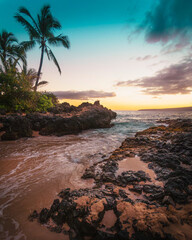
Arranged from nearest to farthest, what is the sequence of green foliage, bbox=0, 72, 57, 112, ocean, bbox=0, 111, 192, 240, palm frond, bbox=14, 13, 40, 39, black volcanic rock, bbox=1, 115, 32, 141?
ocean, bbox=0, 111, 192, 240, black volcanic rock, bbox=1, 115, 32, 141, green foliage, bbox=0, 72, 57, 112, palm frond, bbox=14, 13, 40, 39

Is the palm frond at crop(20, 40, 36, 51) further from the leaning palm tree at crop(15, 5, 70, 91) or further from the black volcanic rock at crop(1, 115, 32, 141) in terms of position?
the black volcanic rock at crop(1, 115, 32, 141)

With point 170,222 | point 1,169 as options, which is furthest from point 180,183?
point 1,169

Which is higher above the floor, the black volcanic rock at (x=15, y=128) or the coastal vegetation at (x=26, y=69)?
the coastal vegetation at (x=26, y=69)

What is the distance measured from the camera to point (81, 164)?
3699mm

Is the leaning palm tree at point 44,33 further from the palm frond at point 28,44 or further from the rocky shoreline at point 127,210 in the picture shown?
the rocky shoreline at point 127,210

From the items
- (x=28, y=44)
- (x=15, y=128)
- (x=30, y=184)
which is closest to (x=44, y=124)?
(x=15, y=128)

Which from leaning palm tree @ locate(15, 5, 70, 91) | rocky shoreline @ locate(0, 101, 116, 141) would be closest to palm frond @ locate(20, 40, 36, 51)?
leaning palm tree @ locate(15, 5, 70, 91)

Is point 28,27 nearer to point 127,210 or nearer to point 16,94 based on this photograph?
point 16,94

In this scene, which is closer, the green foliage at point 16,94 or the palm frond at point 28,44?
the green foliage at point 16,94

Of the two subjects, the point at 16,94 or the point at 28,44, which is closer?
the point at 16,94

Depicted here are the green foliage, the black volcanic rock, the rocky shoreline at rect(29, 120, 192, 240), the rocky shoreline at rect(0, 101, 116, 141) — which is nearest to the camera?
the rocky shoreline at rect(29, 120, 192, 240)

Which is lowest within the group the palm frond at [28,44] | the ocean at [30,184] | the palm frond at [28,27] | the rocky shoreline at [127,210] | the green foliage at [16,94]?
the ocean at [30,184]

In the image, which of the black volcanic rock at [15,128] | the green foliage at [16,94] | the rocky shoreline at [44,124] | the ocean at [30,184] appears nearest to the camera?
the ocean at [30,184]

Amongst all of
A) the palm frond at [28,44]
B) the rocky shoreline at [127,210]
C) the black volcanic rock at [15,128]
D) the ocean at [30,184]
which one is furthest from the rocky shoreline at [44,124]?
the palm frond at [28,44]
